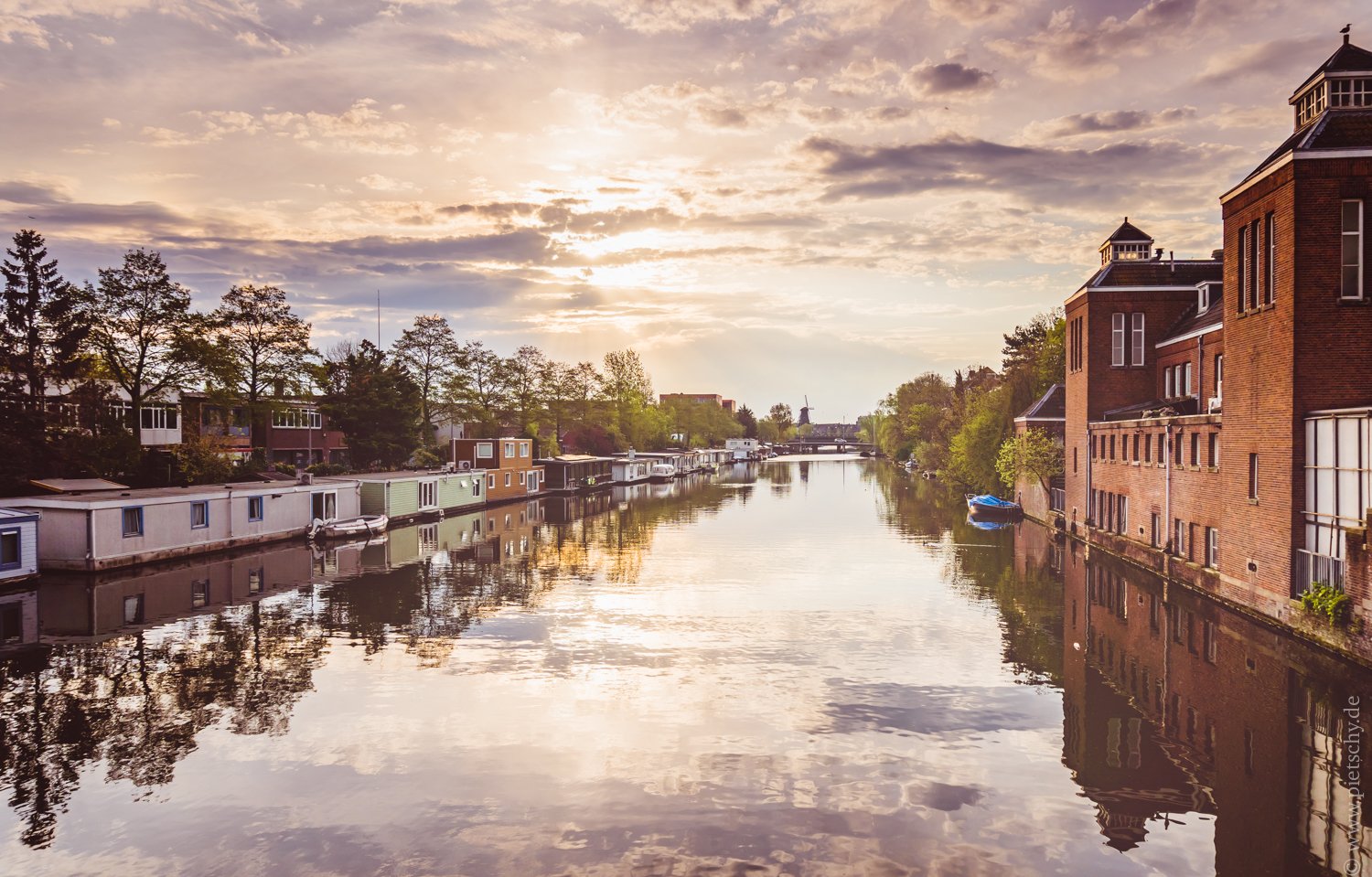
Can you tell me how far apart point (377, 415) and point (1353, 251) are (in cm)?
6586

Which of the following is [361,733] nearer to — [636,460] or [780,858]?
[780,858]

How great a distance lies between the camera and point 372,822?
13.4m

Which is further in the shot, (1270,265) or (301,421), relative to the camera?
(301,421)

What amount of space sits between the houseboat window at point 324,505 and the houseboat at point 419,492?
4.53 meters

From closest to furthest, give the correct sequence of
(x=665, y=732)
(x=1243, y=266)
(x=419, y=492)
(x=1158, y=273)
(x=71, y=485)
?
(x=665, y=732)
(x=1243, y=266)
(x=71, y=485)
(x=1158, y=273)
(x=419, y=492)

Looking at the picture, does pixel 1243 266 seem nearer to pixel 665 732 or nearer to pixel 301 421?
pixel 665 732

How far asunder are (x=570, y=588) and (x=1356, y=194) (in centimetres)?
2788

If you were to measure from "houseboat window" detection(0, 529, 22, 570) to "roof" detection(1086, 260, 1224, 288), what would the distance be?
49.8 metres

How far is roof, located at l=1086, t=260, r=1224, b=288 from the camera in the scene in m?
45.9

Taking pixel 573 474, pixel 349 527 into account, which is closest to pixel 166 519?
pixel 349 527

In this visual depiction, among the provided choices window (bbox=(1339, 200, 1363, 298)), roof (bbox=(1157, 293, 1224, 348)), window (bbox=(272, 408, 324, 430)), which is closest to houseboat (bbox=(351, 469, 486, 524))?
window (bbox=(272, 408, 324, 430))

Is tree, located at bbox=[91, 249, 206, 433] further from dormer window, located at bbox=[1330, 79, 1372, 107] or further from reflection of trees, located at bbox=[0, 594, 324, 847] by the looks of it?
dormer window, located at bbox=[1330, 79, 1372, 107]

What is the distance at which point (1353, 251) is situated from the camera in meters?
23.7

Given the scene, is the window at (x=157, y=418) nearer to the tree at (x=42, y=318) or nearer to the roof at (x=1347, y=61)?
the tree at (x=42, y=318)
